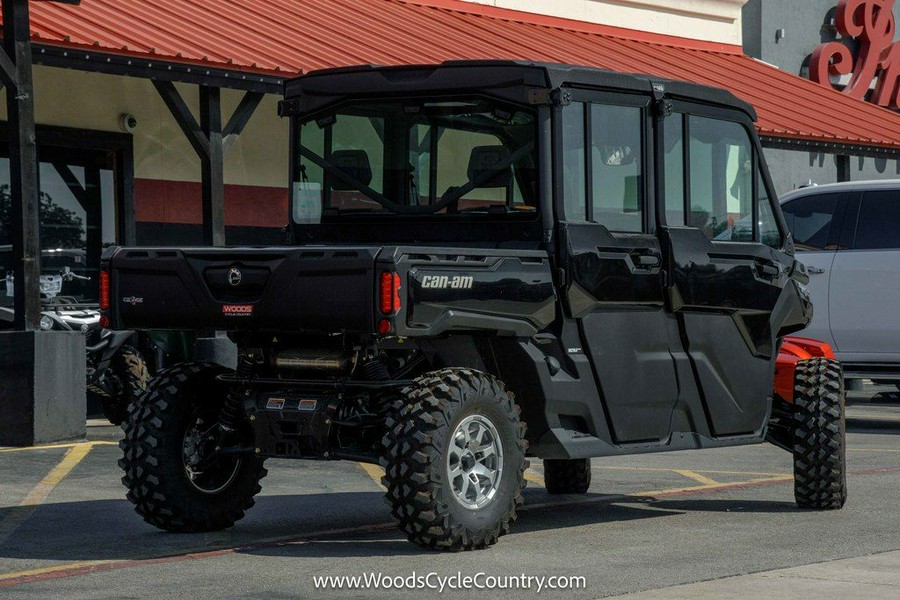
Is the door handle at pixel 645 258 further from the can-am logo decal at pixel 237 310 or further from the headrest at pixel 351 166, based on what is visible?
the can-am logo decal at pixel 237 310

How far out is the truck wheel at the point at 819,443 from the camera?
977cm

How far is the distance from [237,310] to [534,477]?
175 inches

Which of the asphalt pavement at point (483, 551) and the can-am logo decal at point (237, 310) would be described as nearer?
the asphalt pavement at point (483, 551)

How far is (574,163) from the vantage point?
349 inches

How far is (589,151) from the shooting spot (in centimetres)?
890

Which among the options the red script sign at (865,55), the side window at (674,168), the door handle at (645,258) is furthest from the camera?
the red script sign at (865,55)

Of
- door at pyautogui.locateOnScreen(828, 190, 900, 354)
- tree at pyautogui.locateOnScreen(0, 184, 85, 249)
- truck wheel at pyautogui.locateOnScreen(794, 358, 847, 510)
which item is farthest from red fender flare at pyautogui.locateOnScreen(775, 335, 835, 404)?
tree at pyautogui.locateOnScreen(0, 184, 85, 249)

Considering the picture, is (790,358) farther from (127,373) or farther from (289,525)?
(127,373)

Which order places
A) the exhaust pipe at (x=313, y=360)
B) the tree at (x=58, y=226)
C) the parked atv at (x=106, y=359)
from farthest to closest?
the tree at (x=58, y=226)
the parked atv at (x=106, y=359)
the exhaust pipe at (x=313, y=360)

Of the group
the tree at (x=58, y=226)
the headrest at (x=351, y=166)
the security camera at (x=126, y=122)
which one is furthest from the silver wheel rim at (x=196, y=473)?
the security camera at (x=126, y=122)

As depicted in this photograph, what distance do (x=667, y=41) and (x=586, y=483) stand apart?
16914mm

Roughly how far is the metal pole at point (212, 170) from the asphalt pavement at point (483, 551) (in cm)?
483

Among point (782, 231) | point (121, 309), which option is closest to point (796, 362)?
point (782, 231)

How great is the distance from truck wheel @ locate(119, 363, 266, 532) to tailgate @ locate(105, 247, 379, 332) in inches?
17.6
